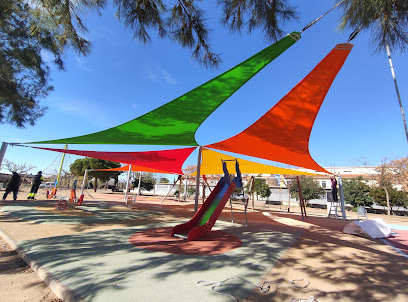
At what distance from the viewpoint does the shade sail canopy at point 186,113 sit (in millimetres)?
3064

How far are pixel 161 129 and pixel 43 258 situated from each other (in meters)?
2.70

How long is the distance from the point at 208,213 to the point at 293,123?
2.67 m

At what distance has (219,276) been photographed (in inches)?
86.0

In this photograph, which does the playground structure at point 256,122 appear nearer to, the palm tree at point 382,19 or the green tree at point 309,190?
the palm tree at point 382,19

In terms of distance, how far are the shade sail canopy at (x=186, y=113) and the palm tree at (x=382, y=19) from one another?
0.72 metres

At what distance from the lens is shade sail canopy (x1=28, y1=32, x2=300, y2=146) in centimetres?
306

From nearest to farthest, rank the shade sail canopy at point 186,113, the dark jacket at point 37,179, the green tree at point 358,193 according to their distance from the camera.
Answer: the shade sail canopy at point 186,113, the dark jacket at point 37,179, the green tree at point 358,193

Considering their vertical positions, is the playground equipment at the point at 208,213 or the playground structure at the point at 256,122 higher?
the playground structure at the point at 256,122

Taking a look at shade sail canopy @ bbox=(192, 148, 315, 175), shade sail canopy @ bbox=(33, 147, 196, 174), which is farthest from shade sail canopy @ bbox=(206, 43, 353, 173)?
shade sail canopy @ bbox=(192, 148, 315, 175)

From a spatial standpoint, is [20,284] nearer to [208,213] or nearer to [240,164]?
[208,213]

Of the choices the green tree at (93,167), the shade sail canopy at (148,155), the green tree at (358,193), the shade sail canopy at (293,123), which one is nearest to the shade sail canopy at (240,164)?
the shade sail canopy at (148,155)

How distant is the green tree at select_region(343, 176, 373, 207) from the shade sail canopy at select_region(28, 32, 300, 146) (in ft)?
68.8

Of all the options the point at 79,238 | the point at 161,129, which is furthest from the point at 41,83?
the point at 79,238

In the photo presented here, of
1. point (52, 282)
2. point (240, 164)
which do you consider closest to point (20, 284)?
point (52, 282)
